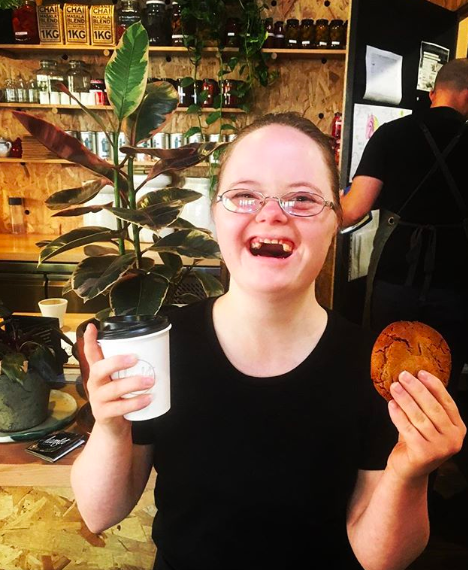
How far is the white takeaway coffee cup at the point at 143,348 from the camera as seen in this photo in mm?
737

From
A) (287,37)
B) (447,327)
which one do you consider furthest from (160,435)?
(287,37)

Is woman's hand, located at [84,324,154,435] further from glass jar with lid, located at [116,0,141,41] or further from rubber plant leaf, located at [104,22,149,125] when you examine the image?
glass jar with lid, located at [116,0,141,41]

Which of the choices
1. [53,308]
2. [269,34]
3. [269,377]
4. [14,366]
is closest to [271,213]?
[269,377]

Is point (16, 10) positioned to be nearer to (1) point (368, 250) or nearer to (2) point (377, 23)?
(2) point (377, 23)

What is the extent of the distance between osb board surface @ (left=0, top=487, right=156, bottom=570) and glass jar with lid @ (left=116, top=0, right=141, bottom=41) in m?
3.19

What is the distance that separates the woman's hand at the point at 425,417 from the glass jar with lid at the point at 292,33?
3560 millimetres

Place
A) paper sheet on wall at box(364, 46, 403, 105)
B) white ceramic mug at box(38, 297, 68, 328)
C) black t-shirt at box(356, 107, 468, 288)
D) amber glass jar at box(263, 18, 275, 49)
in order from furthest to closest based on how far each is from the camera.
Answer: amber glass jar at box(263, 18, 275, 49) < paper sheet on wall at box(364, 46, 403, 105) < black t-shirt at box(356, 107, 468, 288) < white ceramic mug at box(38, 297, 68, 328)

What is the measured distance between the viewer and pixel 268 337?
3.23ft

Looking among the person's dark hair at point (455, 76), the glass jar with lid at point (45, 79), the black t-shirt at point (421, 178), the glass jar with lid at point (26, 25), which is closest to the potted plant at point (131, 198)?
the black t-shirt at point (421, 178)

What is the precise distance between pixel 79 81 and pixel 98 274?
3.07 metres

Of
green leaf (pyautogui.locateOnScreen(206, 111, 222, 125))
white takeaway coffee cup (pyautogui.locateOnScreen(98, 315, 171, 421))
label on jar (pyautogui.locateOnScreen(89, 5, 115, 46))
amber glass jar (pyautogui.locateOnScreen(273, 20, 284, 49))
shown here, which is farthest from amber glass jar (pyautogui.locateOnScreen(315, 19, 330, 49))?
white takeaway coffee cup (pyautogui.locateOnScreen(98, 315, 171, 421))

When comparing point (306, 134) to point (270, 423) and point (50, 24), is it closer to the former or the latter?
point (270, 423)

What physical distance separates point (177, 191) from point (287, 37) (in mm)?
2820

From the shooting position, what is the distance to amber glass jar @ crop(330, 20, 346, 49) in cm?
366
